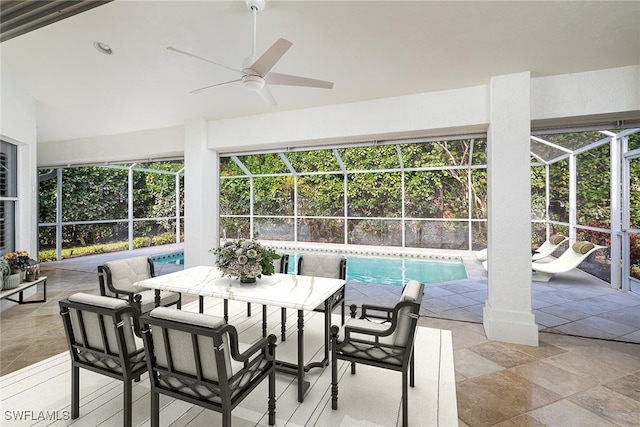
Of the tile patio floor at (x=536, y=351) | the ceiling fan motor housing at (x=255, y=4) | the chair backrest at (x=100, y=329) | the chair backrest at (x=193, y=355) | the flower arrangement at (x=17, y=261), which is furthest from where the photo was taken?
the flower arrangement at (x=17, y=261)

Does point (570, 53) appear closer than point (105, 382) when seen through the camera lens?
No

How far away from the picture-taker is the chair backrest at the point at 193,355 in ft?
4.89

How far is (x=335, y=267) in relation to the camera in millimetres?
3311

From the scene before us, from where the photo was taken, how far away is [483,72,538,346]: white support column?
307cm

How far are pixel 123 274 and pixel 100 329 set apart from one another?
1.54 meters

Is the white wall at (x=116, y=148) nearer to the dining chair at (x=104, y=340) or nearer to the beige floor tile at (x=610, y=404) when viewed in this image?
the dining chair at (x=104, y=340)

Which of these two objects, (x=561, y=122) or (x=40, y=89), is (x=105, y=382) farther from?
(x=561, y=122)

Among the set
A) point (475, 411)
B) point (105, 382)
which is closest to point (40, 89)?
point (105, 382)

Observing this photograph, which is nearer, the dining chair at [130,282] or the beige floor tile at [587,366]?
the beige floor tile at [587,366]

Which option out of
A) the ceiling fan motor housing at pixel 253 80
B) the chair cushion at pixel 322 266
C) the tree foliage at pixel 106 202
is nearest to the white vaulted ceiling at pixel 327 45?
A: the ceiling fan motor housing at pixel 253 80

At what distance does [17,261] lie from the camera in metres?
3.83

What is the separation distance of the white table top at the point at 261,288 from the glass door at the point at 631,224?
15.3 ft

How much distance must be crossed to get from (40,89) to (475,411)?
20.5ft

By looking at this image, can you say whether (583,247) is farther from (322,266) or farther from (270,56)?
(270,56)
